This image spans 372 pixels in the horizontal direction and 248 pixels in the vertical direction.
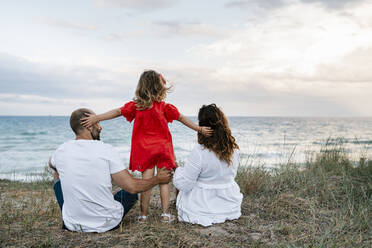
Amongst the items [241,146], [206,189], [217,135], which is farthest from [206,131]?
[241,146]

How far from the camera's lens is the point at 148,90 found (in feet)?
12.0

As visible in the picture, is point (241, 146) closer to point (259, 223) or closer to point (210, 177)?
point (259, 223)

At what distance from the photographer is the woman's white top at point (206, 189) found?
3.49m

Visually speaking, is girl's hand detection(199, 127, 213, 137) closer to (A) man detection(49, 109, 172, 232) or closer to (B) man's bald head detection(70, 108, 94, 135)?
(A) man detection(49, 109, 172, 232)

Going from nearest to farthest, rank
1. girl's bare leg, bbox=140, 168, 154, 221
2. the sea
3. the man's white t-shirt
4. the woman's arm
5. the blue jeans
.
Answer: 1. the man's white t-shirt
2. the blue jeans
3. the woman's arm
4. girl's bare leg, bbox=140, 168, 154, 221
5. the sea

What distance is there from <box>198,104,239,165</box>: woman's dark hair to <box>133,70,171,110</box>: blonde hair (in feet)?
1.83

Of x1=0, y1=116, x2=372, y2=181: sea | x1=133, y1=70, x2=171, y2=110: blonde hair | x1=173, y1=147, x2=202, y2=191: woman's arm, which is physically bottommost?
x1=0, y1=116, x2=372, y2=181: sea

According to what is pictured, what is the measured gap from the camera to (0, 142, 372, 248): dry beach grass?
2887mm

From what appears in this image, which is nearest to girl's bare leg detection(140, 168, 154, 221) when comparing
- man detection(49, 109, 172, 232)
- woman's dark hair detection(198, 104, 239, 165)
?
man detection(49, 109, 172, 232)

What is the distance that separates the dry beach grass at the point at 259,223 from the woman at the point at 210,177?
17 centimetres

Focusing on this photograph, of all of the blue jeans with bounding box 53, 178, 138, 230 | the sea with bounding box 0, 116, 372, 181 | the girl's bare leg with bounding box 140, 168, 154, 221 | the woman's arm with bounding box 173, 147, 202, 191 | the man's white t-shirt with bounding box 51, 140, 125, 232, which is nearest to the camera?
the man's white t-shirt with bounding box 51, 140, 125, 232

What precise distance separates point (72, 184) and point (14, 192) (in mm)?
3704

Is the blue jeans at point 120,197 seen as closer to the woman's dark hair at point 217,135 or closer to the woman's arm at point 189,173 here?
the woman's arm at point 189,173

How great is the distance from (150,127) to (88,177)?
1142 millimetres
